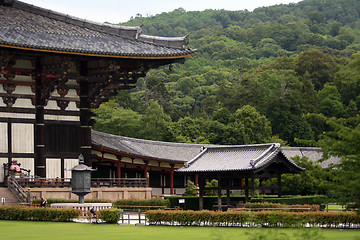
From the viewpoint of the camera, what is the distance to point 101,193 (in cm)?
4550

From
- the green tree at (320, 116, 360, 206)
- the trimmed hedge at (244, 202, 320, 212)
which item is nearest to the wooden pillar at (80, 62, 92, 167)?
the trimmed hedge at (244, 202, 320, 212)

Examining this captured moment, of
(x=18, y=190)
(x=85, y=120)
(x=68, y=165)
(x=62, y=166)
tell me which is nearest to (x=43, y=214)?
(x=18, y=190)

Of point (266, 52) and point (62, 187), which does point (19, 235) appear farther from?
point (266, 52)

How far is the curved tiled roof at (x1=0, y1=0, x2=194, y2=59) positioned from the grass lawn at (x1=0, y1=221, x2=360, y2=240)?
526 inches

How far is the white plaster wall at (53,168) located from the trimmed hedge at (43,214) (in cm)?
1258

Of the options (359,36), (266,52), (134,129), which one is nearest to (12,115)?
(134,129)

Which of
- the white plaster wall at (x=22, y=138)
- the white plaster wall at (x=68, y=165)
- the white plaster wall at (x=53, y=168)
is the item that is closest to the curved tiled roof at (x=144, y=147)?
the white plaster wall at (x=68, y=165)

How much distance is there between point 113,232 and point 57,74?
18.4 metres

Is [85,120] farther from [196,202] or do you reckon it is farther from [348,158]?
[348,158]

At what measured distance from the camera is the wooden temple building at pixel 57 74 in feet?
140

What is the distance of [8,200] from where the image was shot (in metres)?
38.9

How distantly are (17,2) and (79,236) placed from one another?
2638cm

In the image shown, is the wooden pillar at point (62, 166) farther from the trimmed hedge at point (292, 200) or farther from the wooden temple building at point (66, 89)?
the trimmed hedge at point (292, 200)

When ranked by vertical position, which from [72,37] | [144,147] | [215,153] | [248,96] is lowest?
[215,153]
